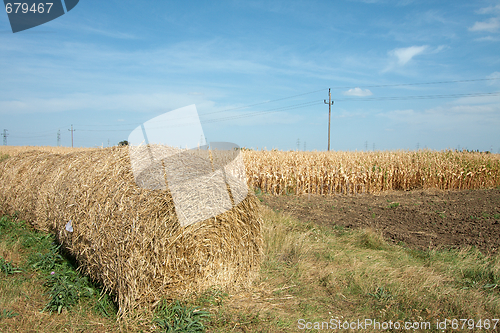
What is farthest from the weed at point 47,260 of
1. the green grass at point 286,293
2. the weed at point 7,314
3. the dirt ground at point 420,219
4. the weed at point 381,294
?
the dirt ground at point 420,219

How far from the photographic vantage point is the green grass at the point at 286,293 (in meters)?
3.44

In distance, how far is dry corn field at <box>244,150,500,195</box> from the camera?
46.5 ft

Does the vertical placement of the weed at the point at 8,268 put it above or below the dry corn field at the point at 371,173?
below

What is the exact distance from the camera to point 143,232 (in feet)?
11.2

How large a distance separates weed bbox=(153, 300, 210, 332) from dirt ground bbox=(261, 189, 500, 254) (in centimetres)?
478

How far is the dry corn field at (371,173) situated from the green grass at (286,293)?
827 cm

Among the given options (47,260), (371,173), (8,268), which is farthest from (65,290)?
(371,173)

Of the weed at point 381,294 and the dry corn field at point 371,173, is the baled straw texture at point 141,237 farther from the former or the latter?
the dry corn field at point 371,173

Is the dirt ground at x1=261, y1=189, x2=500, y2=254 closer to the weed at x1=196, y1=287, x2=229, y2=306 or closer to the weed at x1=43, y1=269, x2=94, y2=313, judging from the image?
the weed at x1=196, y1=287, x2=229, y2=306

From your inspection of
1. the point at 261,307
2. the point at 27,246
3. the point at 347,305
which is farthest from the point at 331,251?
the point at 27,246

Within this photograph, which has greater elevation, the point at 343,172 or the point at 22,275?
the point at 343,172

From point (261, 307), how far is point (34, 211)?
17.9 ft

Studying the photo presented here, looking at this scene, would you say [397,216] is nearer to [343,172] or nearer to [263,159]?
[343,172]

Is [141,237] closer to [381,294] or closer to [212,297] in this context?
[212,297]
